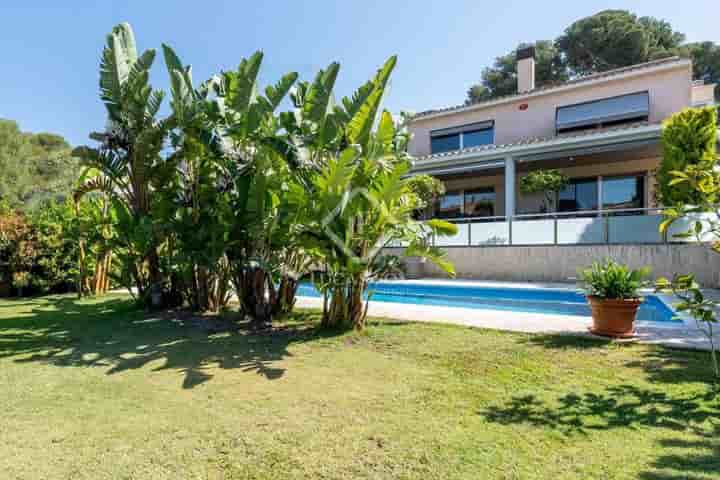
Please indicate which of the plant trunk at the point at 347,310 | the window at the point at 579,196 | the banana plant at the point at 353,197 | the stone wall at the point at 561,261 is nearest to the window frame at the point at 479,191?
the window at the point at 579,196

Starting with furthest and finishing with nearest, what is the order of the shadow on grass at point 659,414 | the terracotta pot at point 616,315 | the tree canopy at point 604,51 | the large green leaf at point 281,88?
the tree canopy at point 604,51
the large green leaf at point 281,88
the terracotta pot at point 616,315
the shadow on grass at point 659,414

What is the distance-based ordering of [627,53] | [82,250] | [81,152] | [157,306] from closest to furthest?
[81,152] → [157,306] → [82,250] → [627,53]

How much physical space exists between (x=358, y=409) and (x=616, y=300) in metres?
4.44

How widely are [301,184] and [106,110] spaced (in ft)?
16.9

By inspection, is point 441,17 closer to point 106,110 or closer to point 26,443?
point 106,110

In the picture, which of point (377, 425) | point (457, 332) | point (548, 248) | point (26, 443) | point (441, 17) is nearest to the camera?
point (26, 443)

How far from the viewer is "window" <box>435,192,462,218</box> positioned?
2197 cm

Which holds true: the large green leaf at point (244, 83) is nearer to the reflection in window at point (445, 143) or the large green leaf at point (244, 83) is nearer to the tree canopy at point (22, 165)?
the reflection in window at point (445, 143)

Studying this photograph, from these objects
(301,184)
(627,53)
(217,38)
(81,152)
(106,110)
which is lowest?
(301,184)

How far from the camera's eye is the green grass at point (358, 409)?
109 inches

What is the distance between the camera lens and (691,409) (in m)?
3.50

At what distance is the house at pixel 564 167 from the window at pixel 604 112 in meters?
0.04

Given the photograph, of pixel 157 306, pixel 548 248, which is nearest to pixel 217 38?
pixel 157 306

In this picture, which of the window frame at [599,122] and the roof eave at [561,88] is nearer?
the roof eave at [561,88]
